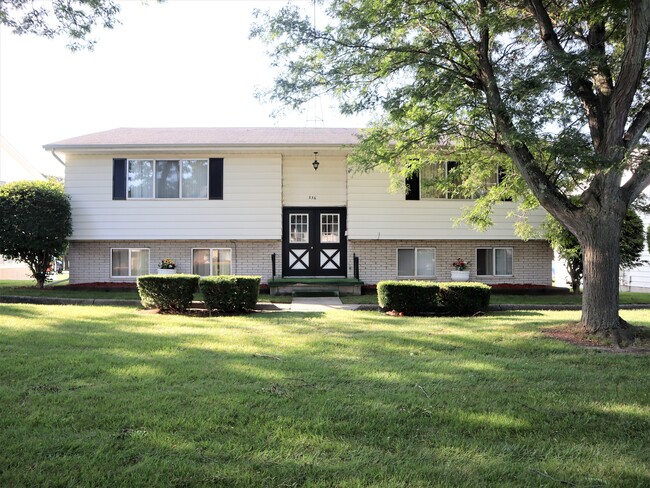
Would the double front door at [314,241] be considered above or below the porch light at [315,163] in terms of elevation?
below

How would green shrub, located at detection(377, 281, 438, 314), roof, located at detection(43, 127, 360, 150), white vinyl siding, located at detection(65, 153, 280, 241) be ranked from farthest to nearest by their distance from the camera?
white vinyl siding, located at detection(65, 153, 280, 241)
roof, located at detection(43, 127, 360, 150)
green shrub, located at detection(377, 281, 438, 314)

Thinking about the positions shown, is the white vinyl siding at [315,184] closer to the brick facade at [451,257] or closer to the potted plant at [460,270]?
the brick facade at [451,257]

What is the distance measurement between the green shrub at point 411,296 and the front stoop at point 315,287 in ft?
11.8

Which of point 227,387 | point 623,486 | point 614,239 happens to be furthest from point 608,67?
point 227,387

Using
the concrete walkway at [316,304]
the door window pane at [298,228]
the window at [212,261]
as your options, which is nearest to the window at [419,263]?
the door window pane at [298,228]

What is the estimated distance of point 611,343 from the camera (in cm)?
706

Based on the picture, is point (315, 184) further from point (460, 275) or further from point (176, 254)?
point (460, 275)

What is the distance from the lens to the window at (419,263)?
52.9 ft

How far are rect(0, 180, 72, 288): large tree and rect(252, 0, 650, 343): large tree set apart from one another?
359 inches

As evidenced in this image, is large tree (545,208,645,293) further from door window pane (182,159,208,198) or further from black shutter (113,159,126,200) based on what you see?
black shutter (113,159,126,200)

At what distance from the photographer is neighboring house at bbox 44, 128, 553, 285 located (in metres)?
15.4

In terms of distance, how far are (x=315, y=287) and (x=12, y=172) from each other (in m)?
19.1

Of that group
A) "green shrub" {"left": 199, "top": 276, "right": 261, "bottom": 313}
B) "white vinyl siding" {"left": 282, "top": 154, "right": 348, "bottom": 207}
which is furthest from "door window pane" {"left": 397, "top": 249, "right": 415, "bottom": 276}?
"green shrub" {"left": 199, "top": 276, "right": 261, "bottom": 313}

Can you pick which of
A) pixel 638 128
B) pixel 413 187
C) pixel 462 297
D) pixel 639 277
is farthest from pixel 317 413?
pixel 639 277
